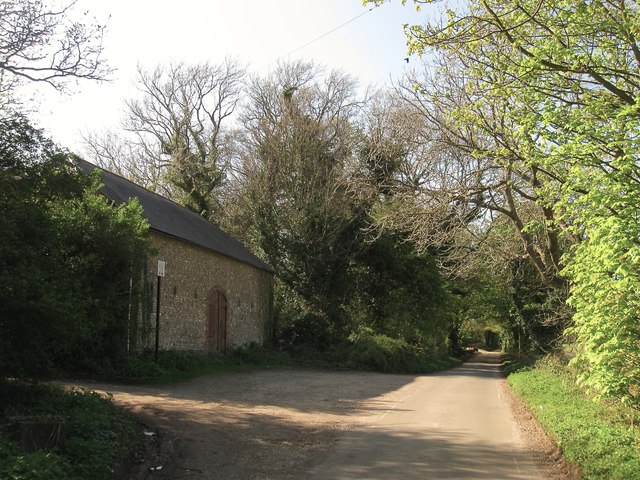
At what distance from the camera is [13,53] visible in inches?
440

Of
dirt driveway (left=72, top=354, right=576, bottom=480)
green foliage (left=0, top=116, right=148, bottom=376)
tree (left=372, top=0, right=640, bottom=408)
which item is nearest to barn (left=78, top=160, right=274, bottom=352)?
dirt driveway (left=72, top=354, right=576, bottom=480)

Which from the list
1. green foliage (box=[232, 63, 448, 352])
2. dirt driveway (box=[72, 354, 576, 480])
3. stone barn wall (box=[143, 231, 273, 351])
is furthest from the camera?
green foliage (box=[232, 63, 448, 352])

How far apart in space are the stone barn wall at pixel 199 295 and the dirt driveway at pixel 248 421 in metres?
3.03

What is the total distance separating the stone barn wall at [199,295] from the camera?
63.3 ft

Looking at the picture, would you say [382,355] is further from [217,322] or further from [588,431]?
[588,431]

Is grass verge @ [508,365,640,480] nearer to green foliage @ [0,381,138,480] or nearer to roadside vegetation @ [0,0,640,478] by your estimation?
roadside vegetation @ [0,0,640,478]

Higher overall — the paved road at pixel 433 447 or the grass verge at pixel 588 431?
the grass verge at pixel 588 431

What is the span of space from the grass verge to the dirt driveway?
39 centimetres

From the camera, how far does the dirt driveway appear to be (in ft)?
24.7

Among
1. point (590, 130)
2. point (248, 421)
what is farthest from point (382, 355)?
point (590, 130)

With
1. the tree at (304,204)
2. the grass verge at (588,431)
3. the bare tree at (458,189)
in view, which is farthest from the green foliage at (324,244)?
the grass verge at (588,431)

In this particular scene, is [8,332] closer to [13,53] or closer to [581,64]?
[13,53]

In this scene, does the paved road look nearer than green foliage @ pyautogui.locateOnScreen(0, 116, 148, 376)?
Yes

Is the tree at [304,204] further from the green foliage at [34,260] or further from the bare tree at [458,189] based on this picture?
the green foliage at [34,260]
